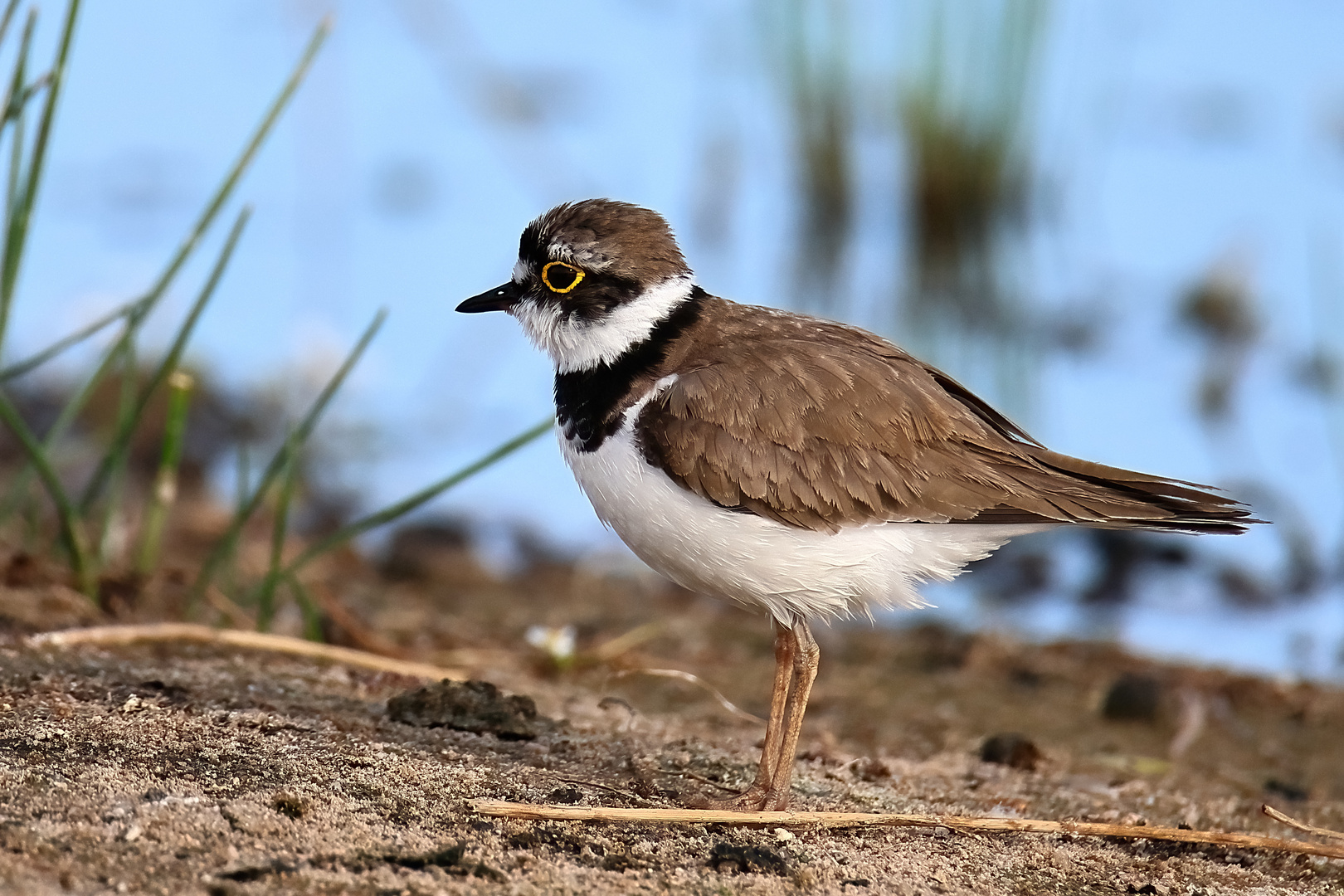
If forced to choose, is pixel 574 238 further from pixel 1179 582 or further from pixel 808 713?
pixel 1179 582

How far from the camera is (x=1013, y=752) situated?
4117mm

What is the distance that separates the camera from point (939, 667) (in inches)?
226

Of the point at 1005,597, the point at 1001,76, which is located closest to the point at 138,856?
the point at 1005,597

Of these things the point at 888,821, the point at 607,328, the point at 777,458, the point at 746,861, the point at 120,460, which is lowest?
the point at 746,861

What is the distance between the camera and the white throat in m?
3.63

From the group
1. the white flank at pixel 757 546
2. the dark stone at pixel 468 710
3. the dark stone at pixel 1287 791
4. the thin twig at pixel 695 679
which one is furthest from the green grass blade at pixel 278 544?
the dark stone at pixel 1287 791

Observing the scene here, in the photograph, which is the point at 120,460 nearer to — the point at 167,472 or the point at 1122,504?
the point at 167,472

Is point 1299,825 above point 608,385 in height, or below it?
below

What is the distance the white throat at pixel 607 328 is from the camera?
3.63 metres

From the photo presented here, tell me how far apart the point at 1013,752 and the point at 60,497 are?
2.92m

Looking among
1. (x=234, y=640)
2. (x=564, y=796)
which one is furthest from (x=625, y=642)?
(x=564, y=796)

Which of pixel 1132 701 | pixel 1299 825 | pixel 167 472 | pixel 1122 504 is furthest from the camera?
pixel 1132 701

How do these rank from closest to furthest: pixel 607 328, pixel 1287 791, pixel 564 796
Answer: pixel 564 796, pixel 607 328, pixel 1287 791

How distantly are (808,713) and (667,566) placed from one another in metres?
1.74
